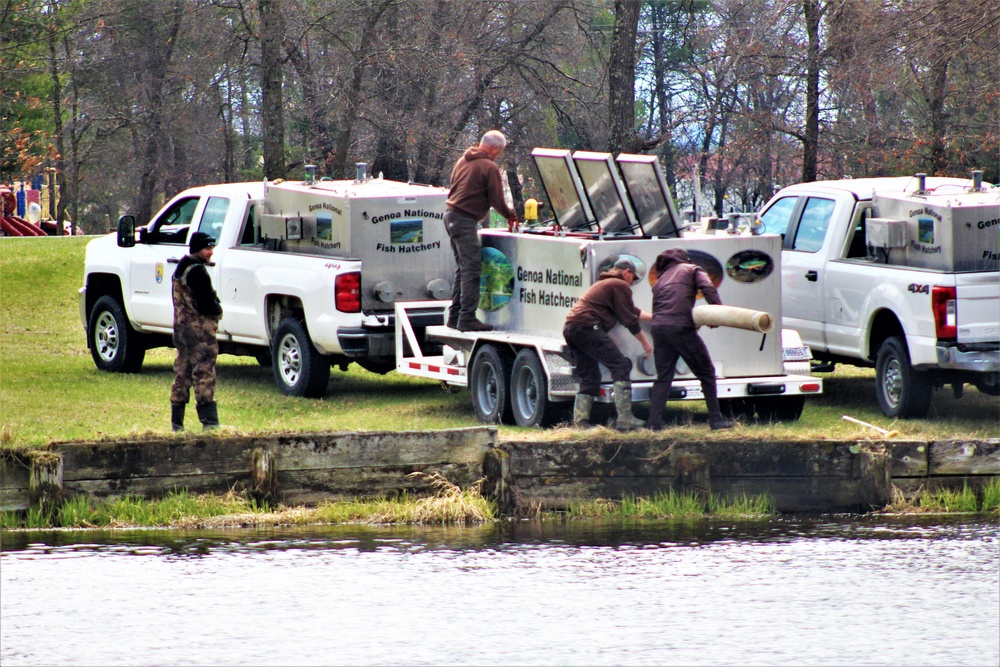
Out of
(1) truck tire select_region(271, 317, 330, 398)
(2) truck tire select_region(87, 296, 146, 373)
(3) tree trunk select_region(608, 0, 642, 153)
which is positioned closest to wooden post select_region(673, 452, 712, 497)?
(1) truck tire select_region(271, 317, 330, 398)

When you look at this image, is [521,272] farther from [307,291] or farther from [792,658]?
[792,658]

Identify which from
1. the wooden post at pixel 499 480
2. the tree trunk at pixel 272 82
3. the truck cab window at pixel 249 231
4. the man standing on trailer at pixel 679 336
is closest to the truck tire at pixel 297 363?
the truck cab window at pixel 249 231

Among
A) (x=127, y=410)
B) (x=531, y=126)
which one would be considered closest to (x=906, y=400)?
(x=127, y=410)

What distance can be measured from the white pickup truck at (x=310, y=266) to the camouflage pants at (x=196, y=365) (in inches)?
88.5

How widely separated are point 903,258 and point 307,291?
212 inches

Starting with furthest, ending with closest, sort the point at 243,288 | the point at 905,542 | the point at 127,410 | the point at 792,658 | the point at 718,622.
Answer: the point at 243,288
the point at 127,410
the point at 905,542
the point at 718,622
the point at 792,658

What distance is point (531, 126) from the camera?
36188 mm

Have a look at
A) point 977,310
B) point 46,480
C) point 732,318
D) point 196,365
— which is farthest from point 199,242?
point 977,310

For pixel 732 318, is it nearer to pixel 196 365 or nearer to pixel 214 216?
pixel 196 365

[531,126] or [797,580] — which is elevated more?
[531,126]

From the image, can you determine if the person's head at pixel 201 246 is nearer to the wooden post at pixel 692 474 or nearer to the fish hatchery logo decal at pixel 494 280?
the fish hatchery logo decal at pixel 494 280

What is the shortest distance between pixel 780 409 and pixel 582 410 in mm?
2095

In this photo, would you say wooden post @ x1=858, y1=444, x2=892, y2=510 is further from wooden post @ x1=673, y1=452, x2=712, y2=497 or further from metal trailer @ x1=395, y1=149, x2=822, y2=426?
metal trailer @ x1=395, y1=149, x2=822, y2=426

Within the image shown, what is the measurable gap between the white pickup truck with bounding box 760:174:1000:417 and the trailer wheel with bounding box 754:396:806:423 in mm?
922
